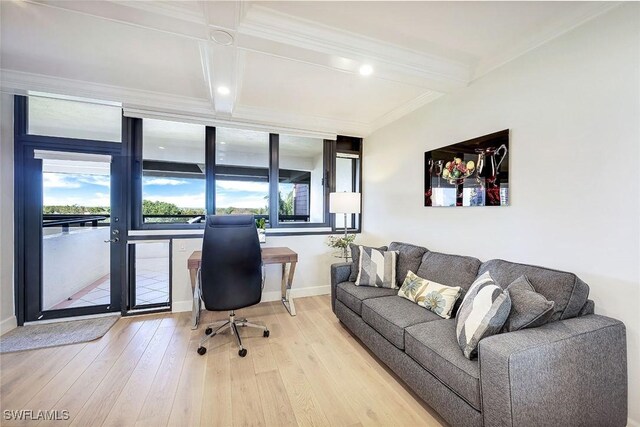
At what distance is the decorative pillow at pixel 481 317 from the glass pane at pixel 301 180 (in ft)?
9.00

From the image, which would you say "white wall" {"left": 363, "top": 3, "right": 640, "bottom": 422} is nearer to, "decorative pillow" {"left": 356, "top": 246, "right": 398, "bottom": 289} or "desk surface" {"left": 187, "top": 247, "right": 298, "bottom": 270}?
"decorative pillow" {"left": 356, "top": 246, "right": 398, "bottom": 289}

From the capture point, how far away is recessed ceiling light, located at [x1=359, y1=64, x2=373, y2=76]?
2143 mm

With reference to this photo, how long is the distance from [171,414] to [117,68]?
114 inches

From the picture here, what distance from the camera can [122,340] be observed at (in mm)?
2551

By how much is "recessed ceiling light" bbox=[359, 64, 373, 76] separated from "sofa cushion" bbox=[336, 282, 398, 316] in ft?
6.71

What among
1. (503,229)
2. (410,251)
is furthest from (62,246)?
(503,229)

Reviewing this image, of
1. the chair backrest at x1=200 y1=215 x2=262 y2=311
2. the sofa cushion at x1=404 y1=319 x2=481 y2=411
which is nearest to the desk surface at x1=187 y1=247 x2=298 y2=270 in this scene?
the chair backrest at x1=200 y1=215 x2=262 y2=311

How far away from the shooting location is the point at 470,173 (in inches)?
95.7

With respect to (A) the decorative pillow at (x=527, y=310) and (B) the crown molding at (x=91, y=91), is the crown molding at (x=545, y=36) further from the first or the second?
(B) the crown molding at (x=91, y=91)

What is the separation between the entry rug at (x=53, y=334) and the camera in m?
2.39

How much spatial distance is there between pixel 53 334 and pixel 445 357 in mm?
3615

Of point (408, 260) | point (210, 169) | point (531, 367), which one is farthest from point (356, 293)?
point (210, 169)

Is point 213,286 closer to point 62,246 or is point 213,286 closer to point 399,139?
point 62,246

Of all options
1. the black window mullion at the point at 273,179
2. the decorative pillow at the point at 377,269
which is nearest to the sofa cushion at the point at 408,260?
the decorative pillow at the point at 377,269
